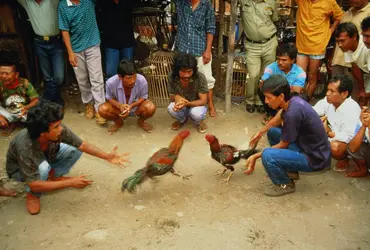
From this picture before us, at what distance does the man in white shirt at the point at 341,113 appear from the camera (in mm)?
3666

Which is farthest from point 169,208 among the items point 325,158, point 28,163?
point 325,158

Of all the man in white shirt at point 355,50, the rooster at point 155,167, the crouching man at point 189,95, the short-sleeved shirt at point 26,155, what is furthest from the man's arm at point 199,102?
the short-sleeved shirt at point 26,155

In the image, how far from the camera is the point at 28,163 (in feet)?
10.1

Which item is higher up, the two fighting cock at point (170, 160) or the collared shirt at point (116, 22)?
the collared shirt at point (116, 22)

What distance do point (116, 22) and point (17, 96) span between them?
184 centimetres

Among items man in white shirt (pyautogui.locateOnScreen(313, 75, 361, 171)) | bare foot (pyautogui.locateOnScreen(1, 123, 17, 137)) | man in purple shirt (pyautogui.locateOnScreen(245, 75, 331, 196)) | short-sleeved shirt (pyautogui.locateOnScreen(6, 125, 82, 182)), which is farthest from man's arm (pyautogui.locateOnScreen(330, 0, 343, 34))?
bare foot (pyautogui.locateOnScreen(1, 123, 17, 137))

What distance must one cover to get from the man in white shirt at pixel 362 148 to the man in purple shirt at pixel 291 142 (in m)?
0.45

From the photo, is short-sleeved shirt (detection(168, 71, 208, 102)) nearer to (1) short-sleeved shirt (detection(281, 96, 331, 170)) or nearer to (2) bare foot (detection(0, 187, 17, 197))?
(1) short-sleeved shirt (detection(281, 96, 331, 170))

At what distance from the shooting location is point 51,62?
17.0 ft

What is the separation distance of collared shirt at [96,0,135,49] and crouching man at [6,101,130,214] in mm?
2227

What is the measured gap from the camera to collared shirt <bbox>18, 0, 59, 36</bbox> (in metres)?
4.72

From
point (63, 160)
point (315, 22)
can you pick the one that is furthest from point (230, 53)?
point (63, 160)

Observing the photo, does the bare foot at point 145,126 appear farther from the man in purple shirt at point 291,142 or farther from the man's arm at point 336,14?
the man's arm at point 336,14

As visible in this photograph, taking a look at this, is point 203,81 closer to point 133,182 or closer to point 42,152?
point 133,182
